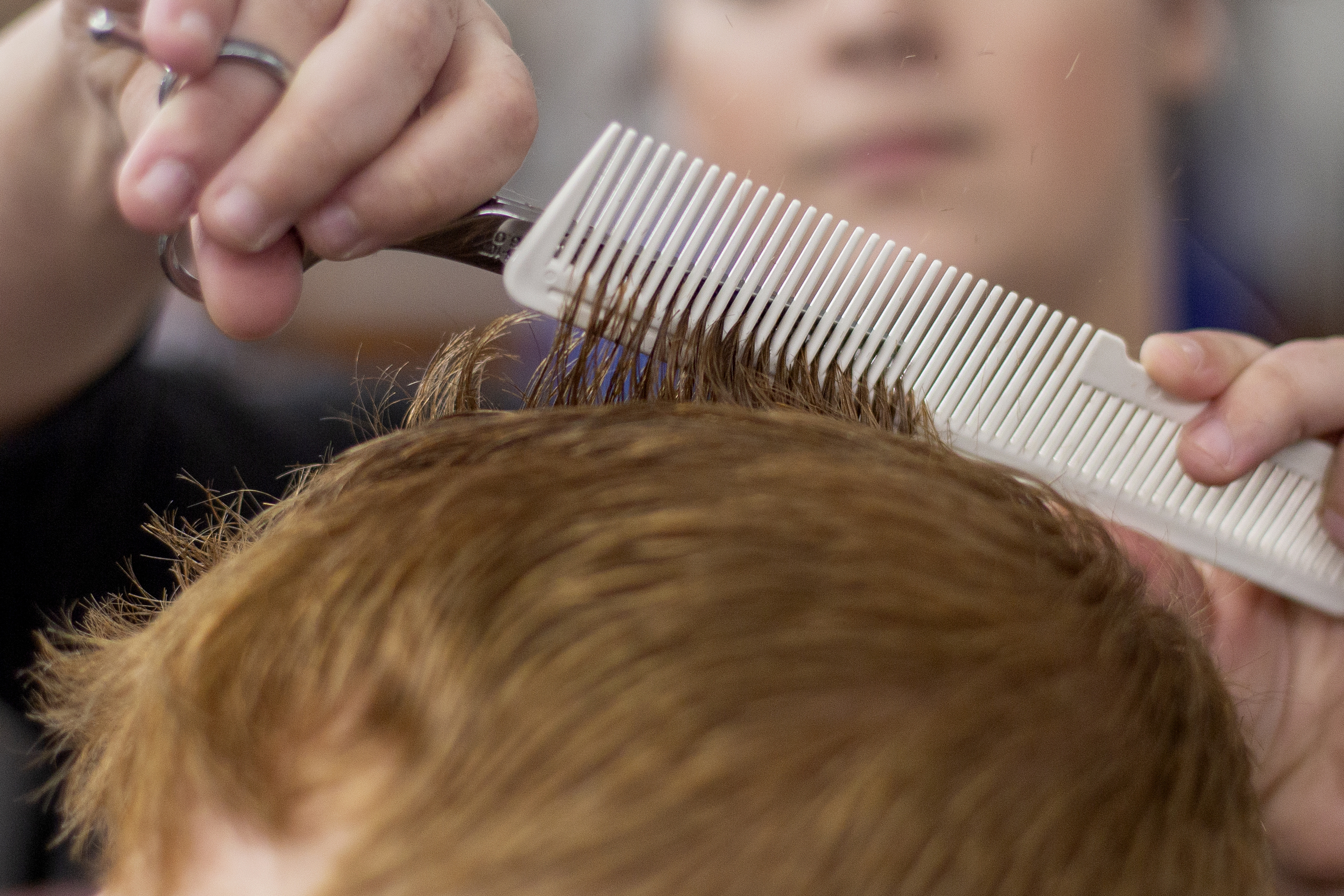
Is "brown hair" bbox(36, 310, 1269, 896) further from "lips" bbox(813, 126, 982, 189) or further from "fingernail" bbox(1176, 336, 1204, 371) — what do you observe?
"lips" bbox(813, 126, 982, 189)

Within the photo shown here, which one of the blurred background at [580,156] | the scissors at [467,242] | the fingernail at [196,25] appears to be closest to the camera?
the fingernail at [196,25]

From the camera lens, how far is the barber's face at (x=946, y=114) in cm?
97

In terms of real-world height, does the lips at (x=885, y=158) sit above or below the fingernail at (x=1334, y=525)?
above

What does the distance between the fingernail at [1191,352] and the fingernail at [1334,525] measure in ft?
0.61

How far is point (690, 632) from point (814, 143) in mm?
703

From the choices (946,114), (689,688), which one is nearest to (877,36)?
(946,114)

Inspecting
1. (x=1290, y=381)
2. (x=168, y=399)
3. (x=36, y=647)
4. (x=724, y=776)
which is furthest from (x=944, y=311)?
(x=36, y=647)

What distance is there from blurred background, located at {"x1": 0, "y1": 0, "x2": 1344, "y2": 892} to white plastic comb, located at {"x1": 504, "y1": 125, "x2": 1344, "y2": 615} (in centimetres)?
14

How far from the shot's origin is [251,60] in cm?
53

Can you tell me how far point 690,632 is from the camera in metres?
0.42

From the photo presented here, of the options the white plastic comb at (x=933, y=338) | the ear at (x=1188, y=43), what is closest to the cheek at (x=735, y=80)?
the white plastic comb at (x=933, y=338)

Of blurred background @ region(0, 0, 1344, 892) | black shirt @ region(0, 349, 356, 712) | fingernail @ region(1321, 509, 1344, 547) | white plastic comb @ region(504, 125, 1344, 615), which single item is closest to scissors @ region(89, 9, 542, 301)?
white plastic comb @ region(504, 125, 1344, 615)

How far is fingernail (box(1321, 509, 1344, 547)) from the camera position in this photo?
0.78 meters

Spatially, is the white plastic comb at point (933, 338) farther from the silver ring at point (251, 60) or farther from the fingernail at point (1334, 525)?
the silver ring at point (251, 60)
